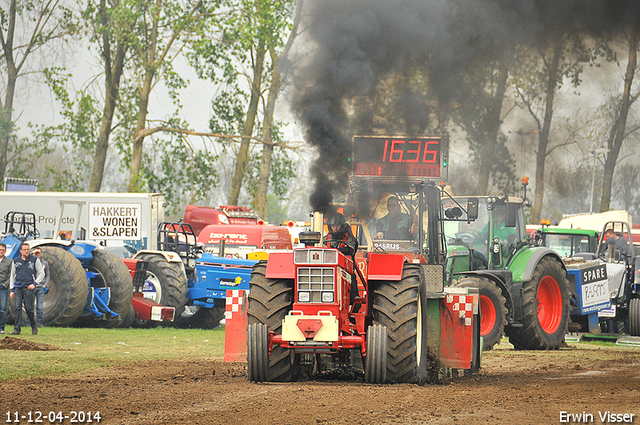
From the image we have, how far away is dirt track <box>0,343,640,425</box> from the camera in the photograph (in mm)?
6969

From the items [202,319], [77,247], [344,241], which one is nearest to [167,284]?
[202,319]

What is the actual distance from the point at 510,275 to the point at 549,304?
150 cm

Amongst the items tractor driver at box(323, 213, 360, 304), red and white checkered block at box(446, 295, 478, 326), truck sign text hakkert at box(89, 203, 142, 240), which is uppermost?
truck sign text hakkert at box(89, 203, 142, 240)

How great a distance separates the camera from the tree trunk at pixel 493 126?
40.9ft

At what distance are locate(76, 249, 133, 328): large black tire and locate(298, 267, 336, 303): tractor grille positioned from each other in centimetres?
916

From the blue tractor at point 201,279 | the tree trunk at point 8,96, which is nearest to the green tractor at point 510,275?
the blue tractor at point 201,279

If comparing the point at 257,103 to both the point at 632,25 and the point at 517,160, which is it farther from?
the point at 632,25

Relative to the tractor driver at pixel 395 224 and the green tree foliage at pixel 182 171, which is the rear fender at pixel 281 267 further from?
the green tree foliage at pixel 182 171

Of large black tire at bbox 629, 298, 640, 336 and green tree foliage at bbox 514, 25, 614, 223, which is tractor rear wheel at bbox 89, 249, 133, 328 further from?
large black tire at bbox 629, 298, 640, 336

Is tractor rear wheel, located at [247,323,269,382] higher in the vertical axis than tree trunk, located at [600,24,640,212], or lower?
lower

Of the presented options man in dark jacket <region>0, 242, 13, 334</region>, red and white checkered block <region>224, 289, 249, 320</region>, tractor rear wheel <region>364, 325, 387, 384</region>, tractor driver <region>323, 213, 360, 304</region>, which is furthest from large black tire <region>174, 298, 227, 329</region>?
tractor rear wheel <region>364, 325, 387, 384</region>

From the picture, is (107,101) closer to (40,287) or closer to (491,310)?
(40,287)

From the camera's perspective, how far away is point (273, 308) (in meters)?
8.81

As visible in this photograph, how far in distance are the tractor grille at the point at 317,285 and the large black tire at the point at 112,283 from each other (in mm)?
9162
